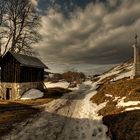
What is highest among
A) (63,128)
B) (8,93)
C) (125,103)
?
(8,93)

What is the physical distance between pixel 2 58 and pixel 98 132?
28.6 meters

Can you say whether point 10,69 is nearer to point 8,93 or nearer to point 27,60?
point 27,60

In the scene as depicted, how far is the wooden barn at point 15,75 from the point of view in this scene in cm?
4053

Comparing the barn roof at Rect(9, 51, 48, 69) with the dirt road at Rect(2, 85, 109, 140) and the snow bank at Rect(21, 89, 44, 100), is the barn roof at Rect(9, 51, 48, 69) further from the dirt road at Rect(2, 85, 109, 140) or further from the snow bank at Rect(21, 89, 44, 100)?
the dirt road at Rect(2, 85, 109, 140)

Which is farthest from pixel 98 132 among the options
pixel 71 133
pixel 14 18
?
pixel 14 18

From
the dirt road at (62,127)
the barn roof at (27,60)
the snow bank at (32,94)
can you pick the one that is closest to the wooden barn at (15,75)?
the barn roof at (27,60)

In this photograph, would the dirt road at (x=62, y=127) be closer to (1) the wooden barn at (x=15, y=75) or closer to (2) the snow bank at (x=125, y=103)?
(2) the snow bank at (x=125, y=103)

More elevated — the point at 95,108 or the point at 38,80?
the point at 38,80

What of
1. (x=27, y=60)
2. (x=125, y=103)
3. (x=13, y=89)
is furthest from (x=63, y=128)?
(x=27, y=60)

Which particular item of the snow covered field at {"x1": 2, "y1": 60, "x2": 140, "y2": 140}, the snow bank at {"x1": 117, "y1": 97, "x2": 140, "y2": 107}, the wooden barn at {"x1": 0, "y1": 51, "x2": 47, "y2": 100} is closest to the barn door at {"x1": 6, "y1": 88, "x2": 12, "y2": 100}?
the wooden barn at {"x1": 0, "y1": 51, "x2": 47, "y2": 100}

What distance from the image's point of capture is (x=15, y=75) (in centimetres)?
4119

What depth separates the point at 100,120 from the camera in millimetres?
21234

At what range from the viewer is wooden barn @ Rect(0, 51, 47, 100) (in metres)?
40.5

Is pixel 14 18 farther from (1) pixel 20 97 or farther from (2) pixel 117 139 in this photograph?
(2) pixel 117 139
